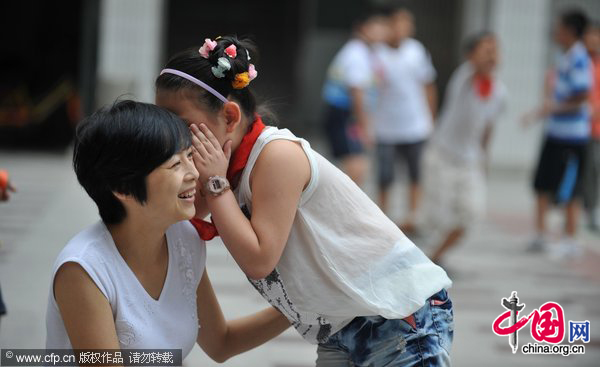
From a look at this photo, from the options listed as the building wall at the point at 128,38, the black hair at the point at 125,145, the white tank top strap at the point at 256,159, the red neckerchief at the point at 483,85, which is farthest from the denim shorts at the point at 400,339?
the building wall at the point at 128,38

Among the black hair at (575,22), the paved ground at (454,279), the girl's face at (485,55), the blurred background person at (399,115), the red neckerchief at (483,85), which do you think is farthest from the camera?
the blurred background person at (399,115)

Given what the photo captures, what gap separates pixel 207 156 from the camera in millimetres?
2270

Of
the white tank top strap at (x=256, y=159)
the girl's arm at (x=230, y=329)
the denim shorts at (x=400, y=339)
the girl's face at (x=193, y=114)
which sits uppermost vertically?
the girl's face at (x=193, y=114)

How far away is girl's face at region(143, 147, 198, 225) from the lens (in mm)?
2238

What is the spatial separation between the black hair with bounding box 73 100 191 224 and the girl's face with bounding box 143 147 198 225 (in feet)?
0.05

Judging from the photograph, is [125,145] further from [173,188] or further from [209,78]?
[209,78]

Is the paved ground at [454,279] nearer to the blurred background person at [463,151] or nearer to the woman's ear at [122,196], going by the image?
the blurred background person at [463,151]

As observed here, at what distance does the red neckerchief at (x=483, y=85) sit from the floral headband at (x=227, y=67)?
416cm

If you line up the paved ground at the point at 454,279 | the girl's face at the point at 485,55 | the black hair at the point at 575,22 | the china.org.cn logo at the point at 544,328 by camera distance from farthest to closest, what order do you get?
1. the black hair at the point at 575,22
2. the girl's face at the point at 485,55
3. the paved ground at the point at 454,279
4. the china.org.cn logo at the point at 544,328

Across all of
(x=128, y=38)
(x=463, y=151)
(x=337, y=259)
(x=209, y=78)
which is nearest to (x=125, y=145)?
(x=209, y=78)

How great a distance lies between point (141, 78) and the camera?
12.2m

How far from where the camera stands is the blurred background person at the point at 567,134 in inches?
297

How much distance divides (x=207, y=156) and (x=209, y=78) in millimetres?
196

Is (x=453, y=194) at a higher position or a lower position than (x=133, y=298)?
lower
